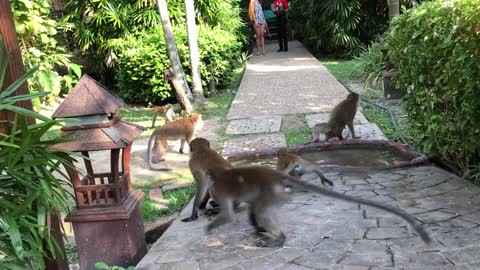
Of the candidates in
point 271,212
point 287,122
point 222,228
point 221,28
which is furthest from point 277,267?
point 221,28

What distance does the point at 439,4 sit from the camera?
5.54m

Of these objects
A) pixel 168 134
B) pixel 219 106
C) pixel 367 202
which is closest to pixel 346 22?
pixel 219 106

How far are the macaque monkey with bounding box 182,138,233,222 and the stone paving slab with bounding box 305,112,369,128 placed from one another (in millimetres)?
4041

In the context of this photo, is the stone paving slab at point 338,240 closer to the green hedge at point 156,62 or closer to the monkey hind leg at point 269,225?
the monkey hind leg at point 269,225

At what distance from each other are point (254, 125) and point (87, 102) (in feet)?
17.5

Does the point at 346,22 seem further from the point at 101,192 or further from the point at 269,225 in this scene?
the point at 101,192

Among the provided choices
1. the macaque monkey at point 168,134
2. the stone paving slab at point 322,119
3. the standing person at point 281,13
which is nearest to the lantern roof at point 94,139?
the macaque monkey at point 168,134

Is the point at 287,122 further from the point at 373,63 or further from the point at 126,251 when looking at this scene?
the point at 126,251

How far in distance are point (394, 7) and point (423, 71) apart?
6.75m

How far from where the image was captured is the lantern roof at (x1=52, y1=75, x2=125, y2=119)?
13.9 feet

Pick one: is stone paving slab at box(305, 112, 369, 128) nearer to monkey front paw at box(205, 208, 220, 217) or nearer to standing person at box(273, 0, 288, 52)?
monkey front paw at box(205, 208, 220, 217)

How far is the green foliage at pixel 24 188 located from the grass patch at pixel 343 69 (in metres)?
10.8

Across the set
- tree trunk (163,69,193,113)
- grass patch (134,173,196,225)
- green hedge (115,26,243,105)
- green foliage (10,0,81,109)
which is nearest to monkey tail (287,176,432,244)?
grass patch (134,173,196,225)

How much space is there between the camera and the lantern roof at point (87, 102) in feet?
13.9
